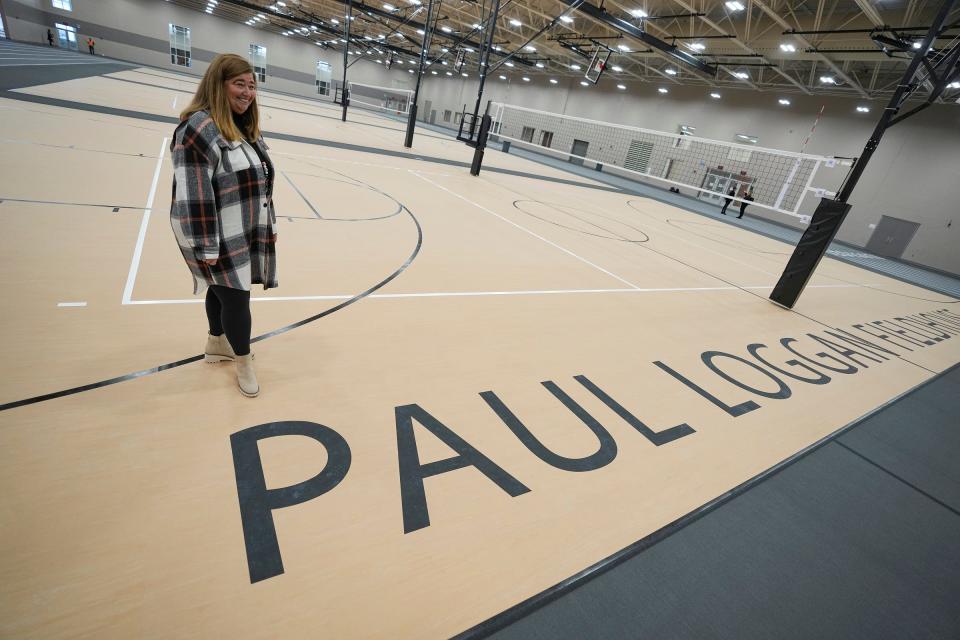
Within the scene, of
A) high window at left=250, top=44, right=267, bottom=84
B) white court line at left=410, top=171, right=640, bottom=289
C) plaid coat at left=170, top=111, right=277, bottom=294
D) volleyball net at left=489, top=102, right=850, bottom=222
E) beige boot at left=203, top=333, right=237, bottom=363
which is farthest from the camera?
high window at left=250, top=44, right=267, bottom=84

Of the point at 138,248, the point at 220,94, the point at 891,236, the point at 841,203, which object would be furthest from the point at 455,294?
the point at 891,236

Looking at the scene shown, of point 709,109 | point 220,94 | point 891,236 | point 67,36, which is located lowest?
point 891,236

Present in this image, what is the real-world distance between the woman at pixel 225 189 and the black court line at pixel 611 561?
1.84m

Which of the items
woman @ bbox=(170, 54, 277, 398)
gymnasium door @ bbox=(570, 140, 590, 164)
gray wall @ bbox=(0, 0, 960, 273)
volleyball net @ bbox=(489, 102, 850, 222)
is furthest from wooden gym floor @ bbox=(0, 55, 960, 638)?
gymnasium door @ bbox=(570, 140, 590, 164)

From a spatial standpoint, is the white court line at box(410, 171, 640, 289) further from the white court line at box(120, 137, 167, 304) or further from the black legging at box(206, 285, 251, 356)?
the white court line at box(120, 137, 167, 304)

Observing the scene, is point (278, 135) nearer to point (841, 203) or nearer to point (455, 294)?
point (455, 294)

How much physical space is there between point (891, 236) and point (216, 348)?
84.3 feet

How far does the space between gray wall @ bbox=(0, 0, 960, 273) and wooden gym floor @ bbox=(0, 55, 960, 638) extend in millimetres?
17447

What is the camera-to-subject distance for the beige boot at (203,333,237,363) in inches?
104

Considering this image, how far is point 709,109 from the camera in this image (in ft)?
Answer: 84.0

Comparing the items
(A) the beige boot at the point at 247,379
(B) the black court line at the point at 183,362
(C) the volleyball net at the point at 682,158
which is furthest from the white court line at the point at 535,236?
(C) the volleyball net at the point at 682,158

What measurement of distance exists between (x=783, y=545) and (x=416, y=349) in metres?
2.49

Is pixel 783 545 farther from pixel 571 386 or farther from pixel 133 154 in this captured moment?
pixel 133 154

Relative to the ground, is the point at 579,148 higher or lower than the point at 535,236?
higher
